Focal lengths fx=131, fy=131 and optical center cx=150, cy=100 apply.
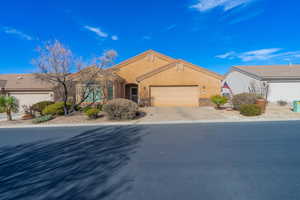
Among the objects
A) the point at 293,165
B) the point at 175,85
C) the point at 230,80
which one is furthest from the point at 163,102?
A: the point at 230,80

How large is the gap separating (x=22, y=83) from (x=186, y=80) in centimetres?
2022

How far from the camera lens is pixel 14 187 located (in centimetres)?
276

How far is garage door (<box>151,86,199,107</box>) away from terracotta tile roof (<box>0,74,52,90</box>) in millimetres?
12386

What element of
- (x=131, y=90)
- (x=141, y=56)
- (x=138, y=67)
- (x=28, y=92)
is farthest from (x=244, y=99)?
(x=28, y=92)

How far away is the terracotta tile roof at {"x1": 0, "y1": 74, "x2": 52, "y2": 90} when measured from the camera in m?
15.3

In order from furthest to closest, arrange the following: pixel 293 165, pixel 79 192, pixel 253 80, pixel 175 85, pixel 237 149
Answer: pixel 253 80
pixel 175 85
pixel 237 149
pixel 293 165
pixel 79 192

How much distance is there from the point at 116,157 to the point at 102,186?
1273 millimetres

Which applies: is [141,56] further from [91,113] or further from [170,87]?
[91,113]

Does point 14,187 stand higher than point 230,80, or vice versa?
point 230,80

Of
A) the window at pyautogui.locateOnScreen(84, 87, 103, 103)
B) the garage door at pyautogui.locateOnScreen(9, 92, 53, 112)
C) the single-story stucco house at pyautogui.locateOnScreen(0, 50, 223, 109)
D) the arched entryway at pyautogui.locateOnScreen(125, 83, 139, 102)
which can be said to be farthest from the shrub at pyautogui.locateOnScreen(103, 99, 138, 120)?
the garage door at pyautogui.locateOnScreen(9, 92, 53, 112)

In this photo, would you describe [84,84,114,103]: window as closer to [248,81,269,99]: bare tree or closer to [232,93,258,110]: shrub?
[232,93,258,110]: shrub

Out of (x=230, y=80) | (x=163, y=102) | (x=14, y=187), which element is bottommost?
(x=14, y=187)

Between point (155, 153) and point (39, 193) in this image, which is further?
point (155, 153)

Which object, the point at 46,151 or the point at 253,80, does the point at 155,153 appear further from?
the point at 253,80
